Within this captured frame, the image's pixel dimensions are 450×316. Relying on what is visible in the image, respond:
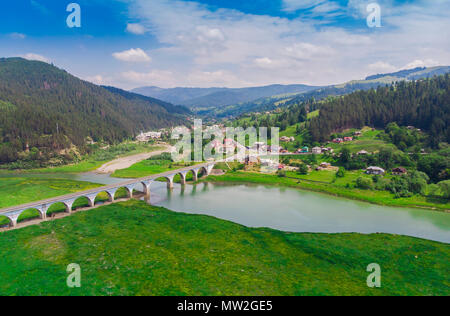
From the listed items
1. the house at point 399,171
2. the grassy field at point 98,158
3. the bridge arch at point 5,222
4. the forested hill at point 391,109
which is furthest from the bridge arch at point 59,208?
the forested hill at point 391,109

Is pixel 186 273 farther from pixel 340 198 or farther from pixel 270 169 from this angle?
pixel 270 169

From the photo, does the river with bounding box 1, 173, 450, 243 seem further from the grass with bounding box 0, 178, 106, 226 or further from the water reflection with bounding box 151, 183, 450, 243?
the grass with bounding box 0, 178, 106, 226

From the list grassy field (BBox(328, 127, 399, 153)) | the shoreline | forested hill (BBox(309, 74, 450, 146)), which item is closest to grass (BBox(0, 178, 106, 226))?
the shoreline

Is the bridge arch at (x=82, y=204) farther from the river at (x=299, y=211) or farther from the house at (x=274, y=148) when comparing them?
the house at (x=274, y=148)

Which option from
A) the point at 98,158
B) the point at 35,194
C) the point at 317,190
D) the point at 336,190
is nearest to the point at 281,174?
the point at 317,190
